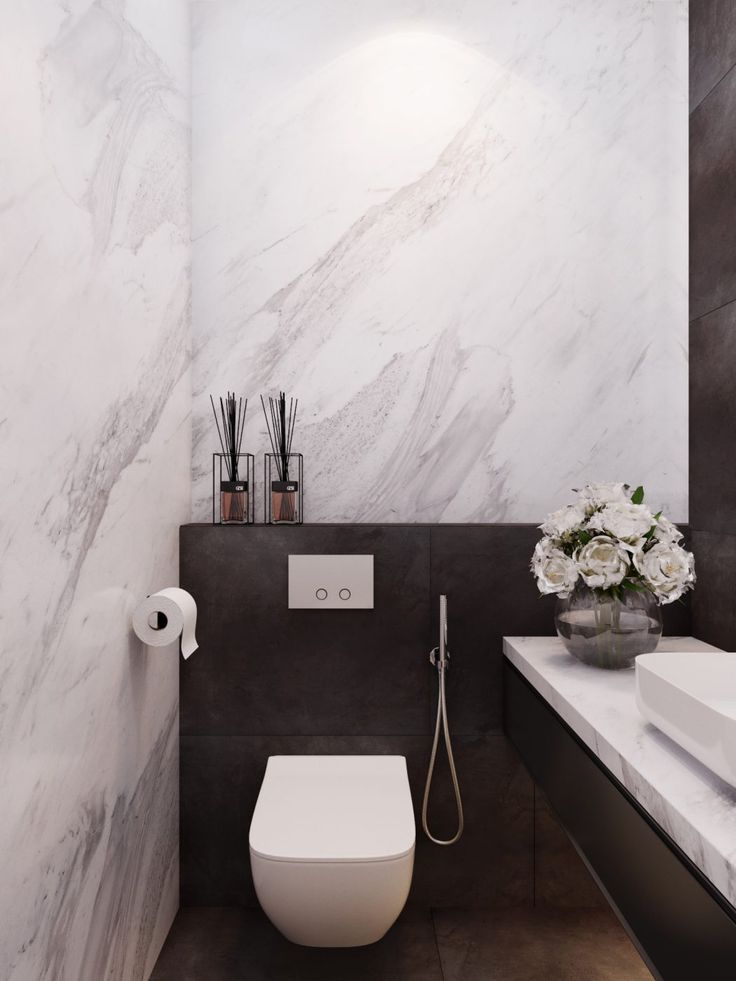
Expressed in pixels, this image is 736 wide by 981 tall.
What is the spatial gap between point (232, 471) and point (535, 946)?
4.84 ft

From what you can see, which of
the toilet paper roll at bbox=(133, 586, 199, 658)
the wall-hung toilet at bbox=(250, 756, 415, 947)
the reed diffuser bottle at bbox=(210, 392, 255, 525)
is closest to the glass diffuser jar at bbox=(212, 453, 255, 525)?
the reed diffuser bottle at bbox=(210, 392, 255, 525)

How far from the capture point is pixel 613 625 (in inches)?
61.7

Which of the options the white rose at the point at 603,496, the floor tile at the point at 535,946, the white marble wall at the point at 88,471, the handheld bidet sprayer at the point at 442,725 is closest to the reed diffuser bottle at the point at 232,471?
the white marble wall at the point at 88,471

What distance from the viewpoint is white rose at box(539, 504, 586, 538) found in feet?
5.28

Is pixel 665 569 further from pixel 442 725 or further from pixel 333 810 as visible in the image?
pixel 333 810

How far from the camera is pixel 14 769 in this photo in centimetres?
110

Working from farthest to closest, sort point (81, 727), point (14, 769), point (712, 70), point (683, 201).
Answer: point (683, 201) < point (712, 70) < point (81, 727) < point (14, 769)

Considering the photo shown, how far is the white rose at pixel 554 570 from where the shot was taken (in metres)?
1.58

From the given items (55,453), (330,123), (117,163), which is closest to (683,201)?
(330,123)

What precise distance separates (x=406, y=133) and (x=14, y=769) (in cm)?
187

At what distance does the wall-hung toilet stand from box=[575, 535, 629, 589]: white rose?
0.65 metres

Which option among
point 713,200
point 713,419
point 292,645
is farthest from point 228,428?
point 713,200

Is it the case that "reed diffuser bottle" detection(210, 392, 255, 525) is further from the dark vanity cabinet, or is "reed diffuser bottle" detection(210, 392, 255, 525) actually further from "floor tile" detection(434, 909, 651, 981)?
"floor tile" detection(434, 909, 651, 981)

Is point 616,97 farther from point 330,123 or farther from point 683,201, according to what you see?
point 330,123
